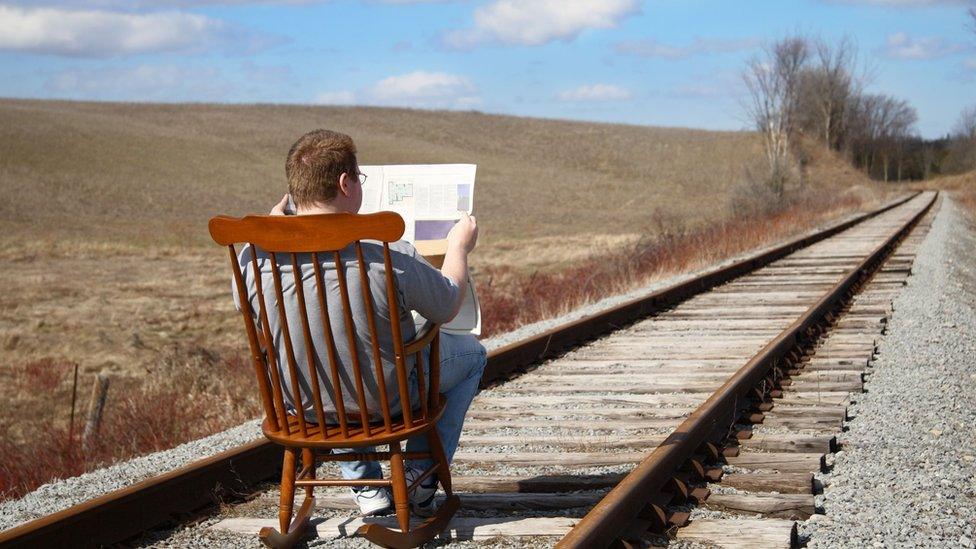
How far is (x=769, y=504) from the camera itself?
372 centimetres

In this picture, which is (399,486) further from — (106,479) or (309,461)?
(106,479)

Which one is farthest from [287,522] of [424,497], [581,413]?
[581,413]

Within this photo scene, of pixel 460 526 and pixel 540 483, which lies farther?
pixel 540 483

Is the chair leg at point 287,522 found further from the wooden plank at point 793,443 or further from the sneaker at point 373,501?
the wooden plank at point 793,443

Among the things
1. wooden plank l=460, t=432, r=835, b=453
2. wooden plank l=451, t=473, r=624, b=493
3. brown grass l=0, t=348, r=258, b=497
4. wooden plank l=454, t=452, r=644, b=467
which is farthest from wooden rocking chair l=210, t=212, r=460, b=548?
brown grass l=0, t=348, r=258, b=497

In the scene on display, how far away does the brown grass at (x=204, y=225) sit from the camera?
10.2 m

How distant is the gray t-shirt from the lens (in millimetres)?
3178

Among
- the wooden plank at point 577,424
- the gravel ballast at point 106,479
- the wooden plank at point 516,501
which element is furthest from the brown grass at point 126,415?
the wooden plank at point 516,501

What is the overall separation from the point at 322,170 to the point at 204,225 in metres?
36.5

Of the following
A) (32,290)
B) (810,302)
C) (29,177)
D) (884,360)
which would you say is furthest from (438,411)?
(29,177)

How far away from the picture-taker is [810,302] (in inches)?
402

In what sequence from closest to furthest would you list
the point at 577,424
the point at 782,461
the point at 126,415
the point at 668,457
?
the point at 668,457
the point at 782,461
the point at 577,424
the point at 126,415

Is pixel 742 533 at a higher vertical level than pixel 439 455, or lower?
lower

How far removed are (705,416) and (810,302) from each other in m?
6.12
